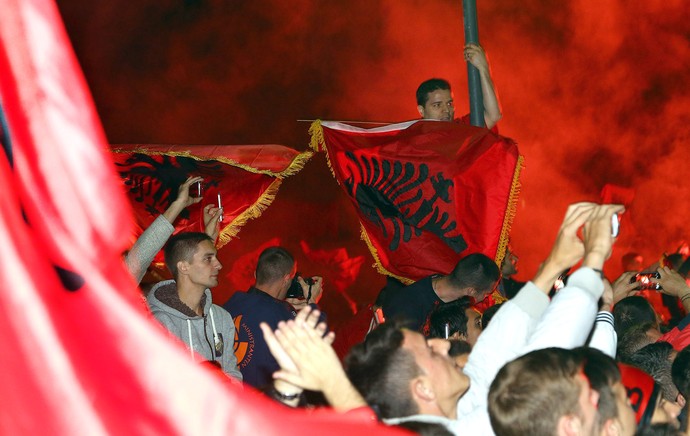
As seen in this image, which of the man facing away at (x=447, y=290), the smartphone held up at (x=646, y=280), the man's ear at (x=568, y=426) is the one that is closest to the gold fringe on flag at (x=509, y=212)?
the man facing away at (x=447, y=290)

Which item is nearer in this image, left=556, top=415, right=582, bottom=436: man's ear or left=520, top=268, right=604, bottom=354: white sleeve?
left=556, top=415, right=582, bottom=436: man's ear

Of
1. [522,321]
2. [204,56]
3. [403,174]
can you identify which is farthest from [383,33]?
[522,321]

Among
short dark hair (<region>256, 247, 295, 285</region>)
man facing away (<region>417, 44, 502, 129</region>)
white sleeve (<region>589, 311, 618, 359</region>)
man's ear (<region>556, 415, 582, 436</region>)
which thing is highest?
man facing away (<region>417, 44, 502, 129</region>)

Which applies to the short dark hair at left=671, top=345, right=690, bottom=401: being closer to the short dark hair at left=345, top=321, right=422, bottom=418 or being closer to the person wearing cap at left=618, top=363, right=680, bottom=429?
the person wearing cap at left=618, top=363, right=680, bottom=429

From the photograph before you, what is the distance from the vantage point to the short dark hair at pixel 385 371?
2852mm

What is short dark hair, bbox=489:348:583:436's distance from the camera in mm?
2602

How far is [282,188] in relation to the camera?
10.2 m

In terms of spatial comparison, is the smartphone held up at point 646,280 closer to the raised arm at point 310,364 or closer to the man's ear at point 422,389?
the man's ear at point 422,389

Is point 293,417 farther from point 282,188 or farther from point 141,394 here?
point 282,188

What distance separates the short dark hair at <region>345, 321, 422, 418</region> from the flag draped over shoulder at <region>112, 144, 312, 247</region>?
117 inches

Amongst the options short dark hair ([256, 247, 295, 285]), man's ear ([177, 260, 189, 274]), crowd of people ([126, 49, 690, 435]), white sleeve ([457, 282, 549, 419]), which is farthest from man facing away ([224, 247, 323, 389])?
white sleeve ([457, 282, 549, 419])

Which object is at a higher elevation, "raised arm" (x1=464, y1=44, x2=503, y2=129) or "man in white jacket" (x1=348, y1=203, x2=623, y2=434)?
"raised arm" (x1=464, y1=44, x2=503, y2=129)

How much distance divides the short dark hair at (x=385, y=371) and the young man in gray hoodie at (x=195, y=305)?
5.83ft

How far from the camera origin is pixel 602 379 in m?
2.74
